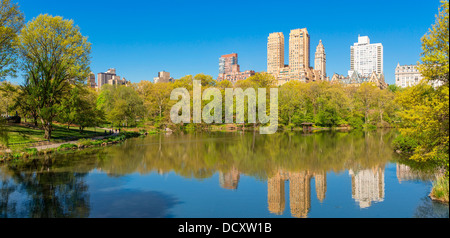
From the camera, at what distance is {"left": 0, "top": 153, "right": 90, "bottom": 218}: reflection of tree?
11612 mm

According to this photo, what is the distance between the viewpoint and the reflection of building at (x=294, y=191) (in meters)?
12.4

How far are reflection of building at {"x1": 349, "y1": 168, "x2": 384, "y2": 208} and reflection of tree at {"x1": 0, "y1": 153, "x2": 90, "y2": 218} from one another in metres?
11.1

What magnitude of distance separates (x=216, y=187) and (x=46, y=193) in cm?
773

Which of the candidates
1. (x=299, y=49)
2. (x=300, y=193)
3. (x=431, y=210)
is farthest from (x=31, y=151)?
(x=299, y=49)

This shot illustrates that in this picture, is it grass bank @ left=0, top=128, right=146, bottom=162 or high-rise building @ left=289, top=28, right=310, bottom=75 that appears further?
high-rise building @ left=289, top=28, right=310, bottom=75

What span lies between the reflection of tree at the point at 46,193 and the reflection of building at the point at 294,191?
7339mm

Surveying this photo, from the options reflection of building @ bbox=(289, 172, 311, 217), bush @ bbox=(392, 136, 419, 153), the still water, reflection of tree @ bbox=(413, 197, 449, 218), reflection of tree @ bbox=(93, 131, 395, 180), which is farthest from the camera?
bush @ bbox=(392, 136, 419, 153)

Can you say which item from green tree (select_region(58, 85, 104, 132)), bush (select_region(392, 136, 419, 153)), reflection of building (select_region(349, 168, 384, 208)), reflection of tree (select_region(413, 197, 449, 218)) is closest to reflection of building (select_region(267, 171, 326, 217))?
reflection of building (select_region(349, 168, 384, 208))

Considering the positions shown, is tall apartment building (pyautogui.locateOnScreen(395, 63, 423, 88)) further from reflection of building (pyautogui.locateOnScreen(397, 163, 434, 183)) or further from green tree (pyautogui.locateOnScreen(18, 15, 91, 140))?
green tree (pyautogui.locateOnScreen(18, 15, 91, 140))

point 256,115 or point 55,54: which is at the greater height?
point 55,54

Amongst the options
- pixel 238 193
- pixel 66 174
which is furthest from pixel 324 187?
pixel 66 174
